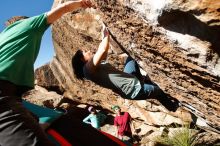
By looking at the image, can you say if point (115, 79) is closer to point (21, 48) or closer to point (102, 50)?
point (102, 50)

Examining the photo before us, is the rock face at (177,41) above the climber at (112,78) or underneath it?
above

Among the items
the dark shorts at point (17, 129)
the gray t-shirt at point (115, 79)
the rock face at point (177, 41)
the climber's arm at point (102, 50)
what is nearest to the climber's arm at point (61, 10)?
the rock face at point (177, 41)

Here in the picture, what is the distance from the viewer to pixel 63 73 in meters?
16.7

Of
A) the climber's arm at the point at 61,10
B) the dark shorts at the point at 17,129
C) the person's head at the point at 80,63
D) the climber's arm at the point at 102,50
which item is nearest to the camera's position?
the dark shorts at the point at 17,129

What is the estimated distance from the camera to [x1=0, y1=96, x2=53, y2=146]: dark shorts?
327cm

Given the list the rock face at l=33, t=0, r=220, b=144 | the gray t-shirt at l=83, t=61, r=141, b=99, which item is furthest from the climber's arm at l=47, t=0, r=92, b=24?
the gray t-shirt at l=83, t=61, r=141, b=99

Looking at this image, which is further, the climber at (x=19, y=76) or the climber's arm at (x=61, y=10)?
the climber's arm at (x=61, y=10)

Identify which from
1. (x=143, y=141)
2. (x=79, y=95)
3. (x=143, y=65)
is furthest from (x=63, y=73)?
(x=143, y=65)

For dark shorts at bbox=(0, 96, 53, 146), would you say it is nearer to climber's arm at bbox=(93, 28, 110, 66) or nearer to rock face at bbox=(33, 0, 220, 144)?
rock face at bbox=(33, 0, 220, 144)

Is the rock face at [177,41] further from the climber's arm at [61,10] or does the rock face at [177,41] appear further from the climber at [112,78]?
the climber's arm at [61,10]

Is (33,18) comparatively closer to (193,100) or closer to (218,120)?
(193,100)

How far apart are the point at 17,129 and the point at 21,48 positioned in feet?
2.74

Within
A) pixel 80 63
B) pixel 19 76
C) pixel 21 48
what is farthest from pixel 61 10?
pixel 80 63

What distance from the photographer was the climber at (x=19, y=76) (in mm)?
3303
